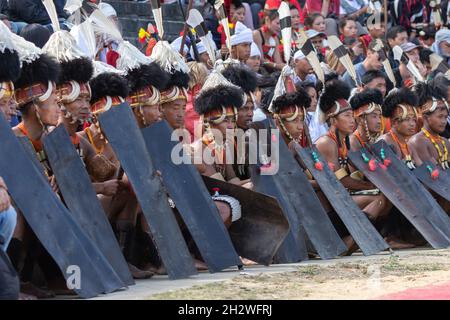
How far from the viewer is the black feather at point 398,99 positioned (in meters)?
11.5

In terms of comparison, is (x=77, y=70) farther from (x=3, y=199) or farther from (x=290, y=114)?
(x=290, y=114)

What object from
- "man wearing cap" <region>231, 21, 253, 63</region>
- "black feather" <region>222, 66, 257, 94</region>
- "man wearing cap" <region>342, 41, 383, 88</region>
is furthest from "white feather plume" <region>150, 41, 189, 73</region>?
"man wearing cap" <region>342, 41, 383, 88</region>

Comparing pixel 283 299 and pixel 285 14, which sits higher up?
pixel 285 14

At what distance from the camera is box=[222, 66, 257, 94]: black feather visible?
10016 mm

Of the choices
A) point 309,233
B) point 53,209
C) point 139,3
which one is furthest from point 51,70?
point 139,3

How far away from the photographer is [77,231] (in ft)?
22.8

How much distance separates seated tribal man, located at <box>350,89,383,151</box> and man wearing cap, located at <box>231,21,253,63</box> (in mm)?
1549

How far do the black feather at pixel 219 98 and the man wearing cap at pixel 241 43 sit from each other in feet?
9.02

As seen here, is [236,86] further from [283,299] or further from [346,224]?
[283,299]

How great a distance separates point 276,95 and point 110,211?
2583 mm

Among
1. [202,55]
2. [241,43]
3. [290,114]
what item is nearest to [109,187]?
[290,114]

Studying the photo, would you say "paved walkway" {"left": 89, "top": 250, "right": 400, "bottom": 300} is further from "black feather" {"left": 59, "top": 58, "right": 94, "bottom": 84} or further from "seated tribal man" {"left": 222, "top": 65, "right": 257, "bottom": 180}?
"black feather" {"left": 59, "top": 58, "right": 94, "bottom": 84}

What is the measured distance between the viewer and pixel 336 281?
25.2ft

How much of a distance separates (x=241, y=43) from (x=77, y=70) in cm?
441
